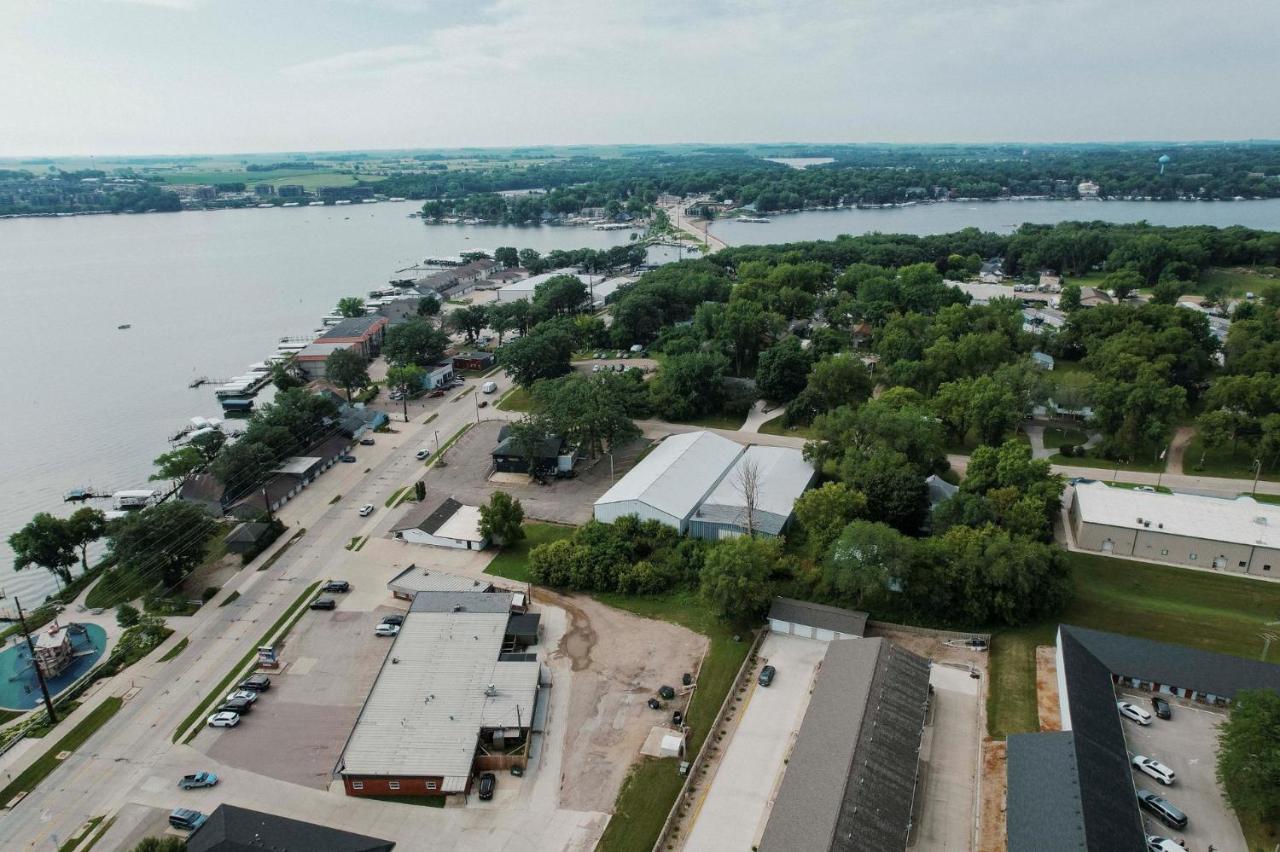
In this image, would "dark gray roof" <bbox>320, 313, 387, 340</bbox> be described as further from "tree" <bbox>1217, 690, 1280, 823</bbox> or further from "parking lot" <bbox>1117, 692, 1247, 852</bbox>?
"tree" <bbox>1217, 690, 1280, 823</bbox>

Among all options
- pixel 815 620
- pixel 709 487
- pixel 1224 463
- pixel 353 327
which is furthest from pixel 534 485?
pixel 1224 463

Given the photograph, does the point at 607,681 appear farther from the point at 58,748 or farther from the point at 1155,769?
the point at 58,748

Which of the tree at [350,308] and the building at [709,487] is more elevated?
the tree at [350,308]

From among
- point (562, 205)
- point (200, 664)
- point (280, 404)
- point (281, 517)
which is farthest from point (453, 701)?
point (562, 205)

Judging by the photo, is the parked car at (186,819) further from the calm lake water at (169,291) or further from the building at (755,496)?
the building at (755,496)

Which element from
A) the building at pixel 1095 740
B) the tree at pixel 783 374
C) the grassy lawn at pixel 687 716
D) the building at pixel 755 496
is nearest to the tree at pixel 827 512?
the building at pixel 755 496

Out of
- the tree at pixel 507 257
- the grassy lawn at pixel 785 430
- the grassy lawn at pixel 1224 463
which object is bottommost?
the grassy lawn at pixel 785 430
